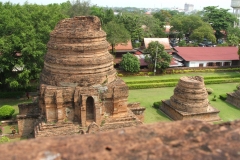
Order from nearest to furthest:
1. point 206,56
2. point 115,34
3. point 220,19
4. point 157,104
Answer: point 157,104 < point 115,34 < point 206,56 < point 220,19

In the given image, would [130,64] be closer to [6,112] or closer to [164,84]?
[164,84]

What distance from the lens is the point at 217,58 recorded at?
36.2m

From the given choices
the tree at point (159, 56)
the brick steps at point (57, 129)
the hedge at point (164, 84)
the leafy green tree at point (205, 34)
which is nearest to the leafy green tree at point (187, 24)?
the leafy green tree at point (205, 34)

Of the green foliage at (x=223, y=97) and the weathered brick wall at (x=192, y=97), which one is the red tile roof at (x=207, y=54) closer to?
the green foliage at (x=223, y=97)

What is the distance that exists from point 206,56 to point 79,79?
27.4 metres

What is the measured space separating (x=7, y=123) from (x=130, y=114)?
8.41 metres

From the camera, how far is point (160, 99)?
23.3 m

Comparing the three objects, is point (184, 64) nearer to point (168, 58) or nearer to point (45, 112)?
point (168, 58)

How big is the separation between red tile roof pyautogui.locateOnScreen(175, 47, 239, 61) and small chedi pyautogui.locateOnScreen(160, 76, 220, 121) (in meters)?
16.9

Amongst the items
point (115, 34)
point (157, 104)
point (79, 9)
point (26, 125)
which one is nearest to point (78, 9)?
point (79, 9)

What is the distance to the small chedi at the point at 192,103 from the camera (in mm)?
18484

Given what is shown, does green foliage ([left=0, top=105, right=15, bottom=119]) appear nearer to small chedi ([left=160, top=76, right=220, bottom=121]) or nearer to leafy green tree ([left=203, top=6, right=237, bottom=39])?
small chedi ([left=160, top=76, right=220, bottom=121])

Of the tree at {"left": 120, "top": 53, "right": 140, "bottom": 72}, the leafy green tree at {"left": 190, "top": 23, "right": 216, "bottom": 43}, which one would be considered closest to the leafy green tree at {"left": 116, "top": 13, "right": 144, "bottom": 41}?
the leafy green tree at {"left": 190, "top": 23, "right": 216, "bottom": 43}

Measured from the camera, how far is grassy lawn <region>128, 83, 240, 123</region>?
19469 millimetres
